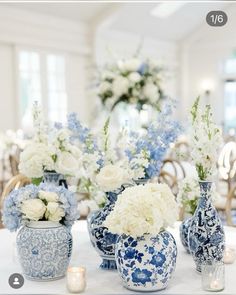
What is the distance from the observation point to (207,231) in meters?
1.14

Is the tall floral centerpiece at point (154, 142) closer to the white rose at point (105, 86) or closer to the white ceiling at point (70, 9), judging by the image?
the white rose at point (105, 86)

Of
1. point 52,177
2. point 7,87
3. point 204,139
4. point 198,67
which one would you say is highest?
point 198,67

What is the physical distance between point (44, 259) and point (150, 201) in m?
0.29

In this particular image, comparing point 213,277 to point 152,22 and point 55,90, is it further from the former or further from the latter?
point 152,22

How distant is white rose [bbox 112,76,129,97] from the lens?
3.78 m

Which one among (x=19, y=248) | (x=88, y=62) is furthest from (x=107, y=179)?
(x=88, y=62)

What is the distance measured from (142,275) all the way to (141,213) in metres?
0.13

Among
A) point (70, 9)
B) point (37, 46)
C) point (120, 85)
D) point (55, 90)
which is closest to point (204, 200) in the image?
point (120, 85)

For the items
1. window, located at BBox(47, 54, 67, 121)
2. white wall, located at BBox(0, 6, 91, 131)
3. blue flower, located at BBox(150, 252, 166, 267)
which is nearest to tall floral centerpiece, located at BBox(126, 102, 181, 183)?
blue flower, located at BBox(150, 252, 166, 267)

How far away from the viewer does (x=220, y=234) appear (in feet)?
3.76

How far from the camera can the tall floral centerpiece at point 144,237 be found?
1004 millimetres

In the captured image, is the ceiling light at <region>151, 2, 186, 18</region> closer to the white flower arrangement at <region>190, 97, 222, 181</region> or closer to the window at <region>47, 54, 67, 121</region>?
the window at <region>47, 54, 67, 121</region>

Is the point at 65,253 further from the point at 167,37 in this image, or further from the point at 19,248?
the point at 167,37

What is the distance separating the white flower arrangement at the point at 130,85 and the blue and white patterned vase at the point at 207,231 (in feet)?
8.83
